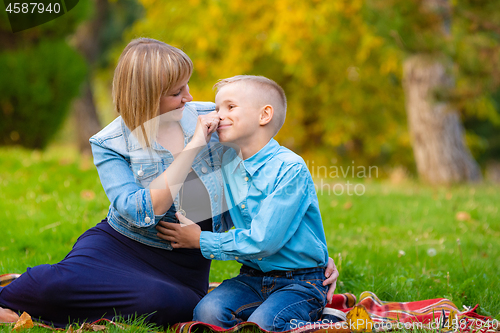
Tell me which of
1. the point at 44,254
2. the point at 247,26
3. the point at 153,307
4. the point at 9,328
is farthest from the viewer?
the point at 247,26

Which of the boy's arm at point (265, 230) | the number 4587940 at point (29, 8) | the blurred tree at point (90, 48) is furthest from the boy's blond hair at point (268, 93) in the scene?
the blurred tree at point (90, 48)

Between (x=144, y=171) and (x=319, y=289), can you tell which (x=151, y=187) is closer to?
(x=144, y=171)

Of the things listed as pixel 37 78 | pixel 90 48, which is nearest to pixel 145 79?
pixel 37 78

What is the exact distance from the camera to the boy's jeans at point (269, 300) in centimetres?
219

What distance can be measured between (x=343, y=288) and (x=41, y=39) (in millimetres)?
7457

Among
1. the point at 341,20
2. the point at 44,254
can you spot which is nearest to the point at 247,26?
the point at 341,20

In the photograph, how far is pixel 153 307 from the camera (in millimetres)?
2273

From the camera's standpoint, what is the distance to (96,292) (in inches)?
89.4

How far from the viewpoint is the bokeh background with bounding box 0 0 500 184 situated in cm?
558

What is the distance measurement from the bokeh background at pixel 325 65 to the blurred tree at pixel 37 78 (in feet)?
0.06

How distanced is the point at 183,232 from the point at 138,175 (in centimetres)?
40

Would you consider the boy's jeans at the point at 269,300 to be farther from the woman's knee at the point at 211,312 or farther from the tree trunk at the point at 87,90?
the tree trunk at the point at 87,90

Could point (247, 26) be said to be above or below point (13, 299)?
above

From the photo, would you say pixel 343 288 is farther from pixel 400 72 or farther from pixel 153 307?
pixel 400 72
